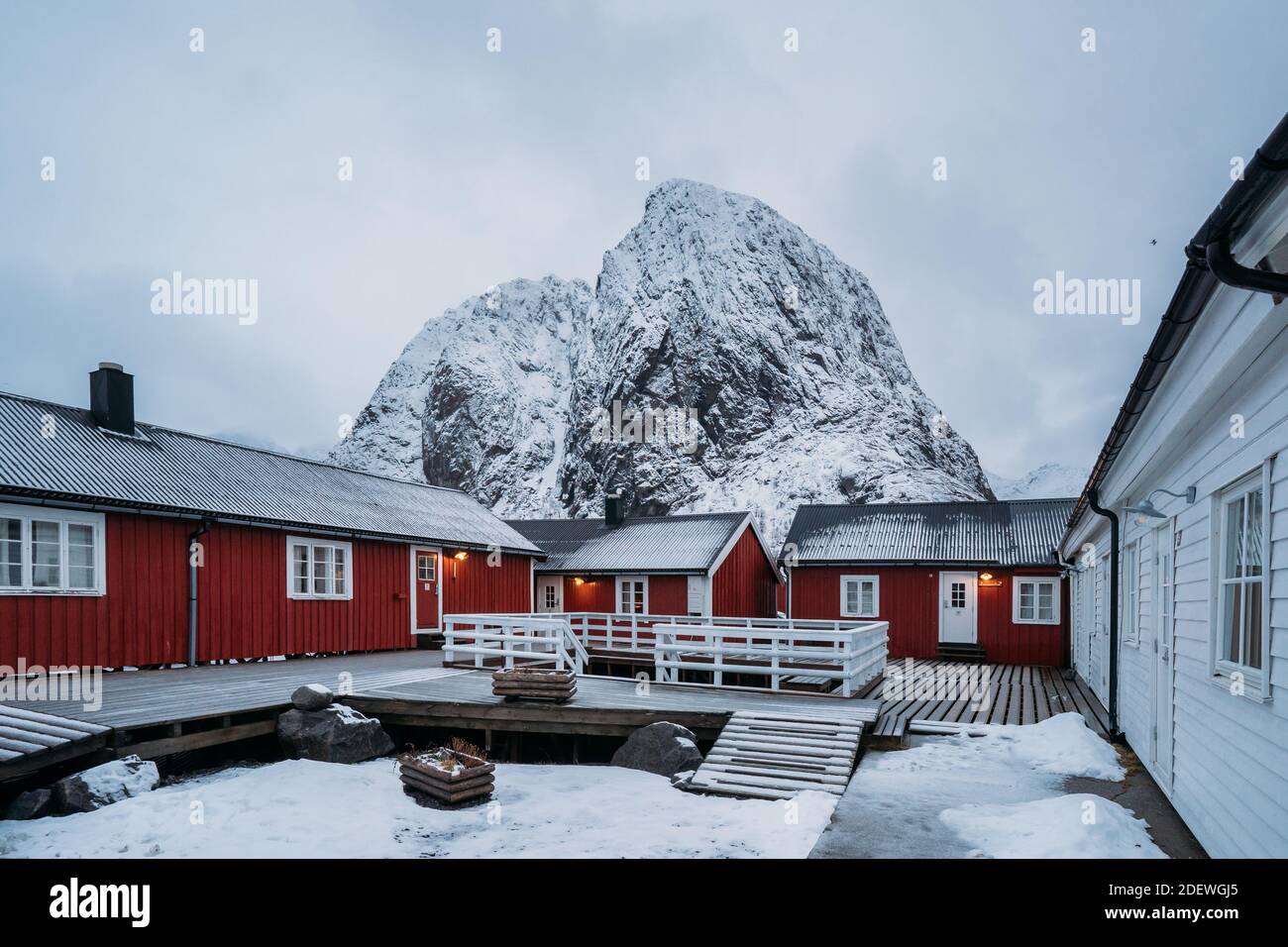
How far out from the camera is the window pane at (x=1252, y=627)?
13.2ft

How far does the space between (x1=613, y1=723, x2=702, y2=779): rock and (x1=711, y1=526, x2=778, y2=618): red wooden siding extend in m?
10.9

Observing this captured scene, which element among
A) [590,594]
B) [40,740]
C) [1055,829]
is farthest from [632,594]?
[1055,829]

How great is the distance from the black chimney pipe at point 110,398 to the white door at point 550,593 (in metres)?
11.2

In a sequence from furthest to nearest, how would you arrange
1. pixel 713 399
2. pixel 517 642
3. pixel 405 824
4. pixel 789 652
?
pixel 713 399
pixel 517 642
pixel 789 652
pixel 405 824

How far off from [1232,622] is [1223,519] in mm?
699

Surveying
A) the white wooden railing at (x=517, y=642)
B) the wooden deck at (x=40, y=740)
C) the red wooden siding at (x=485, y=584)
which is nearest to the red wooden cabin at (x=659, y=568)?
the red wooden siding at (x=485, y=584)

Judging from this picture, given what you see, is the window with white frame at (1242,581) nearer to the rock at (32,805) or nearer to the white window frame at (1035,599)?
the rock at (32,805)

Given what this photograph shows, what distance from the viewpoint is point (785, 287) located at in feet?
261

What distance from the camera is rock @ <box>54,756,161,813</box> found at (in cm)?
686

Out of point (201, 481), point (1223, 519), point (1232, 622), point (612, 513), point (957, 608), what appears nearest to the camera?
point (1232, 622)

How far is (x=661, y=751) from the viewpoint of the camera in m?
8.74

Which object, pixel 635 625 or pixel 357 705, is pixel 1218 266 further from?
pixel 635 625
